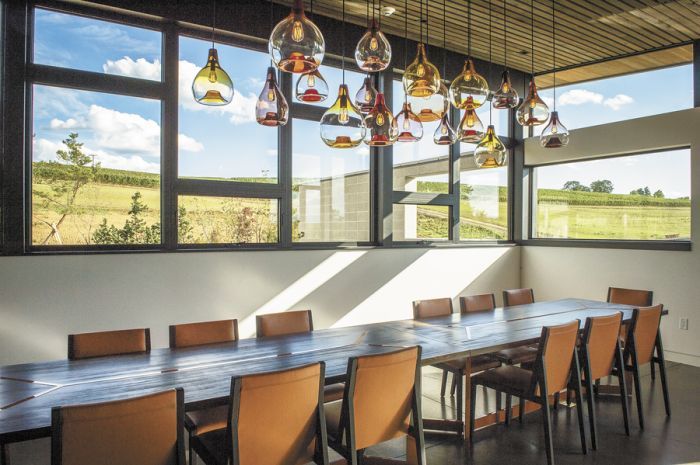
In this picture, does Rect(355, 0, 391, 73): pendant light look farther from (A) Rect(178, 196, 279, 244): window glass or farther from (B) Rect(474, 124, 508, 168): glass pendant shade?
(A) Rect(178, 196, 279, 244): window glass

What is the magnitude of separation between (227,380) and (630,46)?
623 cm

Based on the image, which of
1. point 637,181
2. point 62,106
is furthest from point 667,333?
point 62,106

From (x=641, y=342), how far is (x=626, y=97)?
12.8ft

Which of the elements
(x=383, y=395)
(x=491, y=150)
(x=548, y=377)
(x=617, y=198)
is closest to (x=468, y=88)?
(x=491, y=150)

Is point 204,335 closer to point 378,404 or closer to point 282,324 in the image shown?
point 282,324

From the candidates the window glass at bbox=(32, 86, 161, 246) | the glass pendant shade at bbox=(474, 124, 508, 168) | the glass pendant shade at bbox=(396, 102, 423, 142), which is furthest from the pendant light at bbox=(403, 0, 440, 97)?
the window glass at bbox=(32, 86, 161, 246)

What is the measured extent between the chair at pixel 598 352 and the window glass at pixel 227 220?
312 cm

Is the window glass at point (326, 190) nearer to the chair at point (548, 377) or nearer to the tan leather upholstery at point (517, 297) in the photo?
the tan leather upholstery at point (517, 297)

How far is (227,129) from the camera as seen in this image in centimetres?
493

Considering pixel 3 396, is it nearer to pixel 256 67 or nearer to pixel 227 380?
pixel 227 380

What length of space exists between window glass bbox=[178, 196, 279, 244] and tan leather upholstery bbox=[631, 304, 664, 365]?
3.40m

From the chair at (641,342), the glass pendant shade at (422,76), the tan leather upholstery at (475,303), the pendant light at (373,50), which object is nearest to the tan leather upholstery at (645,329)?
the chair at (641,342)

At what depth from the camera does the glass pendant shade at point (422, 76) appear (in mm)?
3086

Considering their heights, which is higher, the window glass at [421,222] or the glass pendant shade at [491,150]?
the glass pendant shade at [491,150]
